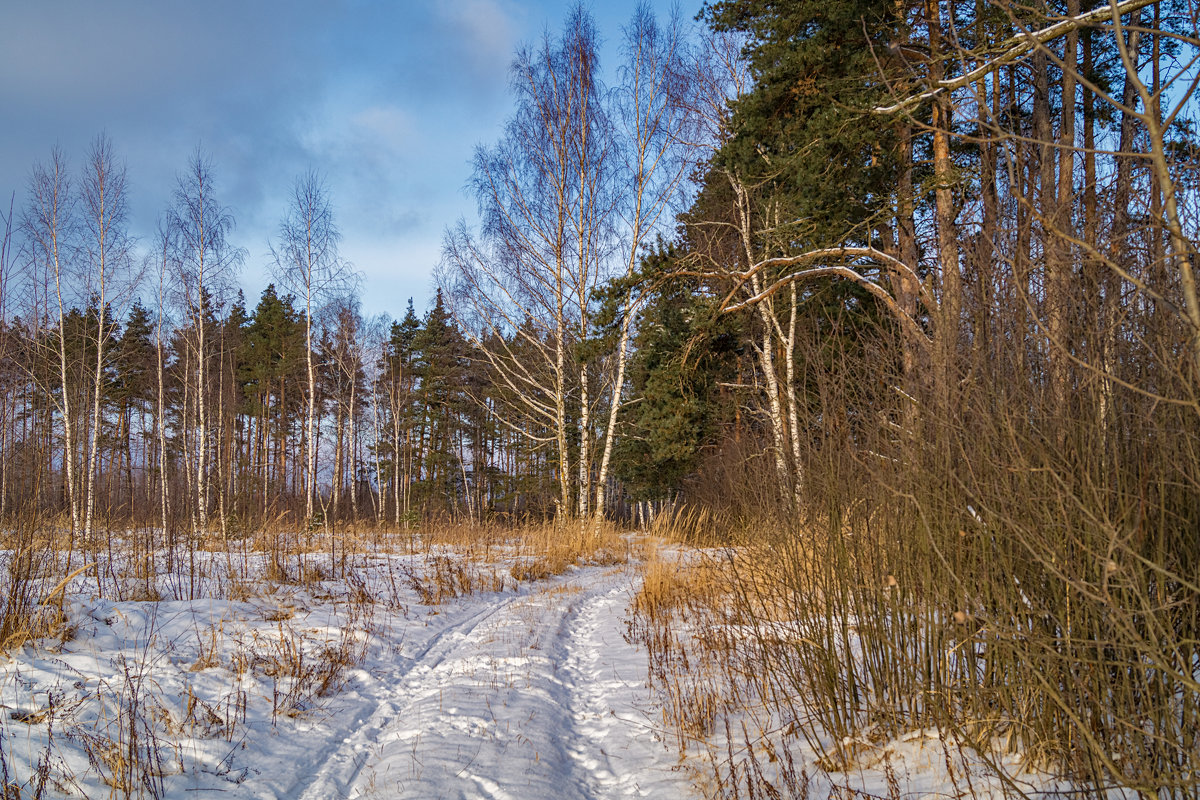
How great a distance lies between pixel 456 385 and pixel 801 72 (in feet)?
68.3

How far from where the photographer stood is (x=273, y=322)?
105 feet

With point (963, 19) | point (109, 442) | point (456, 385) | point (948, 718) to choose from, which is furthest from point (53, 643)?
point (109, 442)

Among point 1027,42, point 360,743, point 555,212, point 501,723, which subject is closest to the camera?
point 1027,42

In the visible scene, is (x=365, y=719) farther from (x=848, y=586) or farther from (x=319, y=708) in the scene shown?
(x=848, y=586)

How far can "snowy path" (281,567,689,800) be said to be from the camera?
2.91m

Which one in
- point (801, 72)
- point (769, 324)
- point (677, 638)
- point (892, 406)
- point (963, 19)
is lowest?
point (677, 638)

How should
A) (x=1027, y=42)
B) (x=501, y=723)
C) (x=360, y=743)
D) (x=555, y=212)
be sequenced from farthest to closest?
1. (x=555, y=212)
2. (x=501, y=723)
3. (x=360, y=743)
4. (x=1027, y=42)

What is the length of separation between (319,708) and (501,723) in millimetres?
1166

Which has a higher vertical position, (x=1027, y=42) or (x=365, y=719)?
(x=1027, y=42)

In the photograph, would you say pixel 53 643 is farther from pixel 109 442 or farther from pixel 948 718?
pixel 109 442

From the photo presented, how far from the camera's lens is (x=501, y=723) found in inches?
142

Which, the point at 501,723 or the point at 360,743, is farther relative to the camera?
the point at 501,723

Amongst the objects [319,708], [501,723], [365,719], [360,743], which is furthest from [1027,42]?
[319,708]

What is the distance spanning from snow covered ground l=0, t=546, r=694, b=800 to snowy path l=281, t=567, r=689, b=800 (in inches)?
0.6
